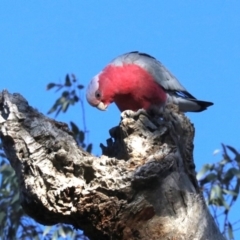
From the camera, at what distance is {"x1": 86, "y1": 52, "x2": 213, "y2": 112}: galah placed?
17.3ft

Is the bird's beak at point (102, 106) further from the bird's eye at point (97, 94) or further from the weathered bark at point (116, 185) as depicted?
the weathered bark at point (116, 185)

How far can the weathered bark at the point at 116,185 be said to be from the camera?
2.75m

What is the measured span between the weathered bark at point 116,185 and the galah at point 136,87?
2.16m

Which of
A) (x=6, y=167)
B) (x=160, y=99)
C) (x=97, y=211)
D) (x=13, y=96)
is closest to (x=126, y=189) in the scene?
(x=97, y=211)

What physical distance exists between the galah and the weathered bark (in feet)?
7.08

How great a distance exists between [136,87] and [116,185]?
102 inches

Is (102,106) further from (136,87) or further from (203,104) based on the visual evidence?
(203,104)

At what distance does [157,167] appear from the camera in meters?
2.80

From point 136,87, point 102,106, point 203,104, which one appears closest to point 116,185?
point 136,87

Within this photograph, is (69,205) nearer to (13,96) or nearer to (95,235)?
(95,235)

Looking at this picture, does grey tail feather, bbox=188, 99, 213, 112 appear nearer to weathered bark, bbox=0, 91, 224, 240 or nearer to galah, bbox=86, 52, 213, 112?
galah, bbox=86, 52, 213, 112

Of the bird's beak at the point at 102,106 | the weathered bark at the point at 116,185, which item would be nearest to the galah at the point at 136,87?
→ the bird's beak at the point at 102,106

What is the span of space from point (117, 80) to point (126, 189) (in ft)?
8.78

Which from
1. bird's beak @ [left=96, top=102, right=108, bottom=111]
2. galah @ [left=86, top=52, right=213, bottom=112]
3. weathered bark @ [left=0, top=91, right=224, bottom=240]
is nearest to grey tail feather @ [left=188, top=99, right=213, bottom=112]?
galah @ [left=86, top=52, right=213, bottom=112]
